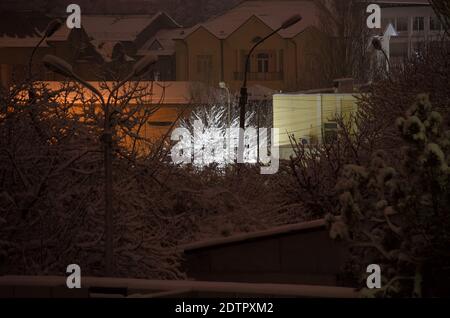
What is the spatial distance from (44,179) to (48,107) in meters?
2.79

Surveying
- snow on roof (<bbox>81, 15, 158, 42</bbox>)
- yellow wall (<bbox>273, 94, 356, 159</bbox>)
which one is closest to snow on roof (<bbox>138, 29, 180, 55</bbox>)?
snow on roof (<bbox>81, 15, 158, 42</bbox>)

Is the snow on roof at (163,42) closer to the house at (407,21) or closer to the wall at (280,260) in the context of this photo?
the house at (407,21)

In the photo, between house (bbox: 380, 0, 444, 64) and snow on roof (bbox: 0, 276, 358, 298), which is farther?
house (bbox: 380, 0, 444, 64)

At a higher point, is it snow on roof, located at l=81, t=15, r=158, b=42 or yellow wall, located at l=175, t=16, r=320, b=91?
snow on roof, located at l=81, t=15, r=158, b=42

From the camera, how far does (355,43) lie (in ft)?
151

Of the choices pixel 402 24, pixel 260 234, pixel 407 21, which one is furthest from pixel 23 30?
pixel 260 234

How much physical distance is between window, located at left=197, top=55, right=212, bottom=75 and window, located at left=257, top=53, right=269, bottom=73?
315 cm

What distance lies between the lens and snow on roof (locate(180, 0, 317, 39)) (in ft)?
205

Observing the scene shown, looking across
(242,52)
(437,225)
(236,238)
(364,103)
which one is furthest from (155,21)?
(437,225)

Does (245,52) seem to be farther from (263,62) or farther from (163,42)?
(163,42)

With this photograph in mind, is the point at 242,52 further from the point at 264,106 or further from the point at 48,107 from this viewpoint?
the point at 48,107

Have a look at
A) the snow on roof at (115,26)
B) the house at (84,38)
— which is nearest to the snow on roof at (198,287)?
the house at (84,38)

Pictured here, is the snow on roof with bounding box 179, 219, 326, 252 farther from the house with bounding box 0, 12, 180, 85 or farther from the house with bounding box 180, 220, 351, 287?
the house with bounding box 0, 12, 180, 85

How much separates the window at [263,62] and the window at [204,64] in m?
3.15
